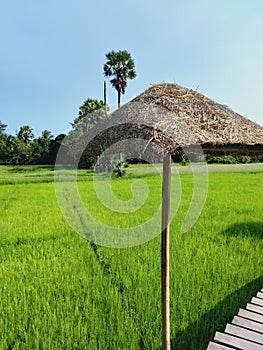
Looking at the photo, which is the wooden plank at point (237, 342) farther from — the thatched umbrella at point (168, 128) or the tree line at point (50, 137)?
the tree line at point (50, 137)

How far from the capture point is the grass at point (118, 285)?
2891 mm

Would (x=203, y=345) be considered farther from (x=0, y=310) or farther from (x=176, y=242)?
(x=176, y=242)

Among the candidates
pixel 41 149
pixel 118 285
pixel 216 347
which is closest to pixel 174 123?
pixel 216 347

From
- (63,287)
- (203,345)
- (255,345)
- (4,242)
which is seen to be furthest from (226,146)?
(4,242)

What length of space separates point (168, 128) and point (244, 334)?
1.58 metres

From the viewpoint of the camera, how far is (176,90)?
7.75 ft

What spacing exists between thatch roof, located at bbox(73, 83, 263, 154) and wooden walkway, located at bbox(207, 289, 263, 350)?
1.33m

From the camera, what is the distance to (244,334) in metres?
2.45

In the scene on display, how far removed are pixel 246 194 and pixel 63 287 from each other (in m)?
8.07

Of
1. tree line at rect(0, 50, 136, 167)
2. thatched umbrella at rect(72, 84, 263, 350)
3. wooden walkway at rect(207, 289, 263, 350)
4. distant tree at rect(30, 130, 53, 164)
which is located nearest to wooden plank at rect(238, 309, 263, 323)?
wooden walkway at rect(207, 289, 263, 350)

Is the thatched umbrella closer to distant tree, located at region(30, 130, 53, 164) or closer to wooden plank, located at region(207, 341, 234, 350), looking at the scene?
wooden plank, located at region(207, 341, 234, 350)

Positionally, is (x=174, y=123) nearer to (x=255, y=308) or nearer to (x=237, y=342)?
(x=237, y=342)

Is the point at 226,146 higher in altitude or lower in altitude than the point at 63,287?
higher

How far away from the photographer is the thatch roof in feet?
6.40
